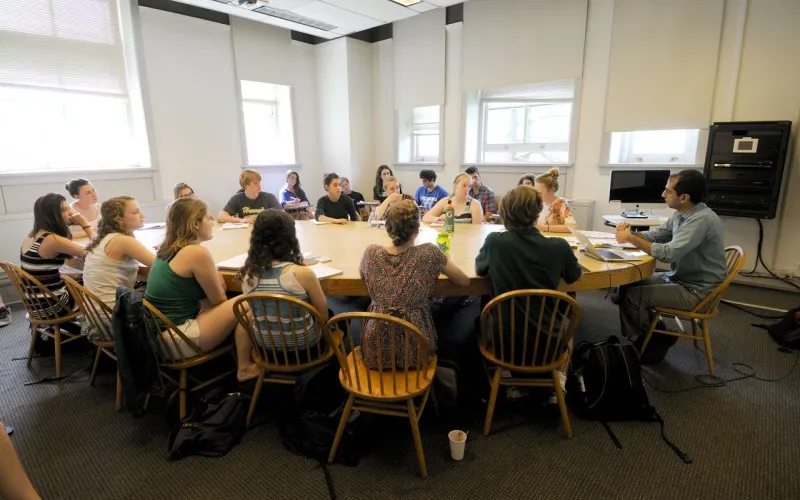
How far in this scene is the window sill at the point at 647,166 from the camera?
401 centimetres

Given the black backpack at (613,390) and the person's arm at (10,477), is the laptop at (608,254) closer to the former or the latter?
the black backpack at (613,390)

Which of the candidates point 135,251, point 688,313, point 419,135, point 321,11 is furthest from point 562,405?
point 419,135

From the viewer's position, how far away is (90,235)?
9.72 feet

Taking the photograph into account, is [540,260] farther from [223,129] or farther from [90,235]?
[223,129]

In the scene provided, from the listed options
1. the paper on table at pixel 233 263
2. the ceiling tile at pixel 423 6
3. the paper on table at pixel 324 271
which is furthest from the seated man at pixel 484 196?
the paper on table at pixel 233 263

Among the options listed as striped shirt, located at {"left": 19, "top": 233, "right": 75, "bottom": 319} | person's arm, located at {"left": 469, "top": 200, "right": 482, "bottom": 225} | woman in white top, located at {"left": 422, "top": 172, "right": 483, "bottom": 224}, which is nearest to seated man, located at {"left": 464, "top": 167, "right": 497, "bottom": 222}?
woman in white top, located at {"left": 422, "top": 172, "right": 483, "bottom": 224}

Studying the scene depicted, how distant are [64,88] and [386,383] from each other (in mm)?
4669

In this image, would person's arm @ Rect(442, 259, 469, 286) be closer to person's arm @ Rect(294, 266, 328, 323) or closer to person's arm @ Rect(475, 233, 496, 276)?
person's arm @ Rect(475, 233, 496, 276)

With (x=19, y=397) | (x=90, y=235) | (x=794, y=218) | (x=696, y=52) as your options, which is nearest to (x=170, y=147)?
(x=90, y=235)

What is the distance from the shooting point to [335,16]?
Result: 4977 millimetres

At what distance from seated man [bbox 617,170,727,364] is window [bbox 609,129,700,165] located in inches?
80.0

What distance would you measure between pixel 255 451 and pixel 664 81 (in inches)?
178

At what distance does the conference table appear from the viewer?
2006mm

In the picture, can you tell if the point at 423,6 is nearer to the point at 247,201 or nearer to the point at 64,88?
the point at 247,201
